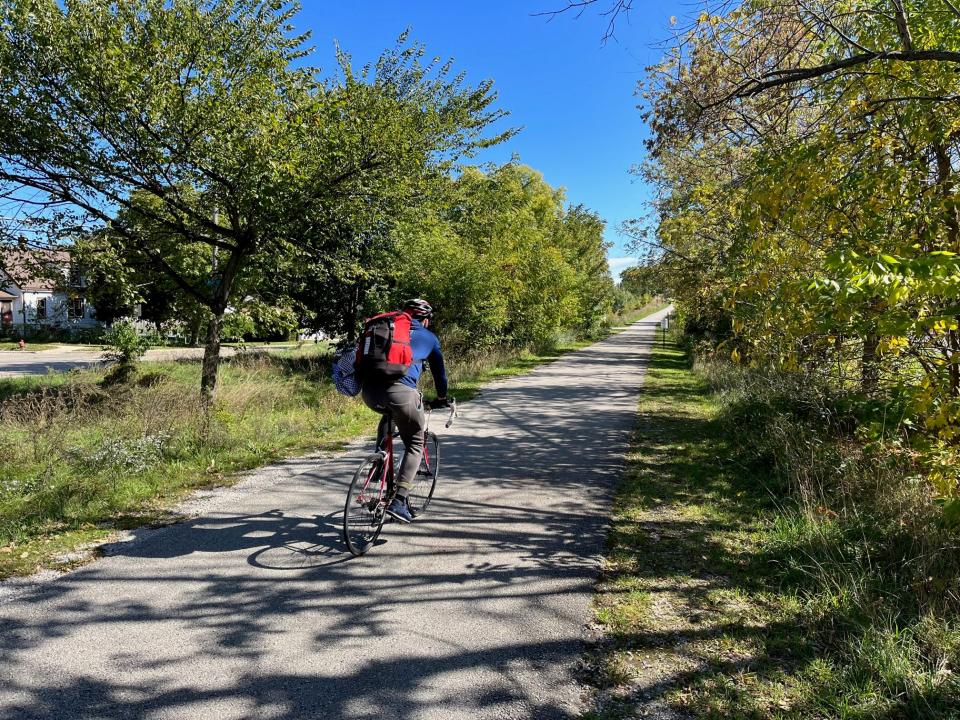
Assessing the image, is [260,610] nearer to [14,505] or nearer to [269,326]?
[14,505]

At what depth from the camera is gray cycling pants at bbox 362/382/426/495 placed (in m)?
4.65

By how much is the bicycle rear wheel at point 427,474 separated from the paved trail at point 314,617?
17 cm

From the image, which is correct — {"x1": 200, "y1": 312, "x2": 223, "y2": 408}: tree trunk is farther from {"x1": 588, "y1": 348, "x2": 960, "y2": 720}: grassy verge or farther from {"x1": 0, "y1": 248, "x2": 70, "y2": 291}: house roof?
{"x1": 588, "y1": 348, "x2": 960, "y2": 720}: grassy verge

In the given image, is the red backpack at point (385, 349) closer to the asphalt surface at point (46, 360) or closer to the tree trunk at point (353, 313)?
the tree trunk at point (353, 313)

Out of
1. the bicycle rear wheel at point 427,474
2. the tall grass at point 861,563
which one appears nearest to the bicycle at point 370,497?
the bicycle rear wheel at point 427,474

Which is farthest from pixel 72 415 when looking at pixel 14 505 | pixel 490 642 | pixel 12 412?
pixel 490 642

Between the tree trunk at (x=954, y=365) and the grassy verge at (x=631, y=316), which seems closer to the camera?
the tree trunk at (x=954, y=365)

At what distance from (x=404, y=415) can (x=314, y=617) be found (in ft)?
5.59

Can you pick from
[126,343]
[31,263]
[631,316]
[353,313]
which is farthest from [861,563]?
[631,316]

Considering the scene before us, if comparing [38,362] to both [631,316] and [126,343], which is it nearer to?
[126,343]

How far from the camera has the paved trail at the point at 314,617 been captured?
271 centimetres

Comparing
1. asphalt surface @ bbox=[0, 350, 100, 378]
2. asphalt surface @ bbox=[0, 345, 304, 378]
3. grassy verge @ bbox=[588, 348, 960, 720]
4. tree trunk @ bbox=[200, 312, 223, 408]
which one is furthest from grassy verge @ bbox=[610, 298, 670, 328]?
grassy verge @ bbox=[588, 348, 960, 720]

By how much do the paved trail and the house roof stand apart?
6.08m

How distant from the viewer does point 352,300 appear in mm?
16766
